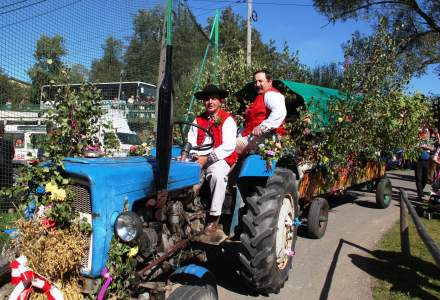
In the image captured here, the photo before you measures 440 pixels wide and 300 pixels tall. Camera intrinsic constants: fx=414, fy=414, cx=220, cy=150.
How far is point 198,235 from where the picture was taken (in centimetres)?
370

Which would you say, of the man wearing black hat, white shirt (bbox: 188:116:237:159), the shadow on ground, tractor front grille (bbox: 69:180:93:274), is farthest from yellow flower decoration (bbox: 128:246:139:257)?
the shadow on ground

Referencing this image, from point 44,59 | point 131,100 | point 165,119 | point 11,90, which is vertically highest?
point 44,59

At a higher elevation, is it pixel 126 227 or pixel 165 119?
pixel 165 119

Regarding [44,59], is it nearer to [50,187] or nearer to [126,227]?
[50,187]

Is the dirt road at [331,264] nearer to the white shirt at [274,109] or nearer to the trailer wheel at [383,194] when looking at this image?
the trailer wheel at [383,194]

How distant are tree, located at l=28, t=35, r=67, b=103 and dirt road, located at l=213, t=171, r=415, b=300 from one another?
2847 mm

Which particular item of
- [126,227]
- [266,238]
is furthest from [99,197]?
[266,238]

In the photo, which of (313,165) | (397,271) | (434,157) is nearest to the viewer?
(397,271)

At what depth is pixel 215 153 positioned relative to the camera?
13.0 ft

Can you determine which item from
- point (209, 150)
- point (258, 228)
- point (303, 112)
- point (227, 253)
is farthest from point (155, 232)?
point (303, 112)

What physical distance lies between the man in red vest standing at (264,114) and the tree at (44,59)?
7.33 ft

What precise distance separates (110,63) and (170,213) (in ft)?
12.6

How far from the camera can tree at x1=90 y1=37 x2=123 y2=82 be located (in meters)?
6.12

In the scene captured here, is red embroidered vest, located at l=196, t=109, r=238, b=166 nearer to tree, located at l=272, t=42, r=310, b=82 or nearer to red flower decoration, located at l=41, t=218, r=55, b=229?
red flower decoration, located at l=41, t=218, r=55, b=229
